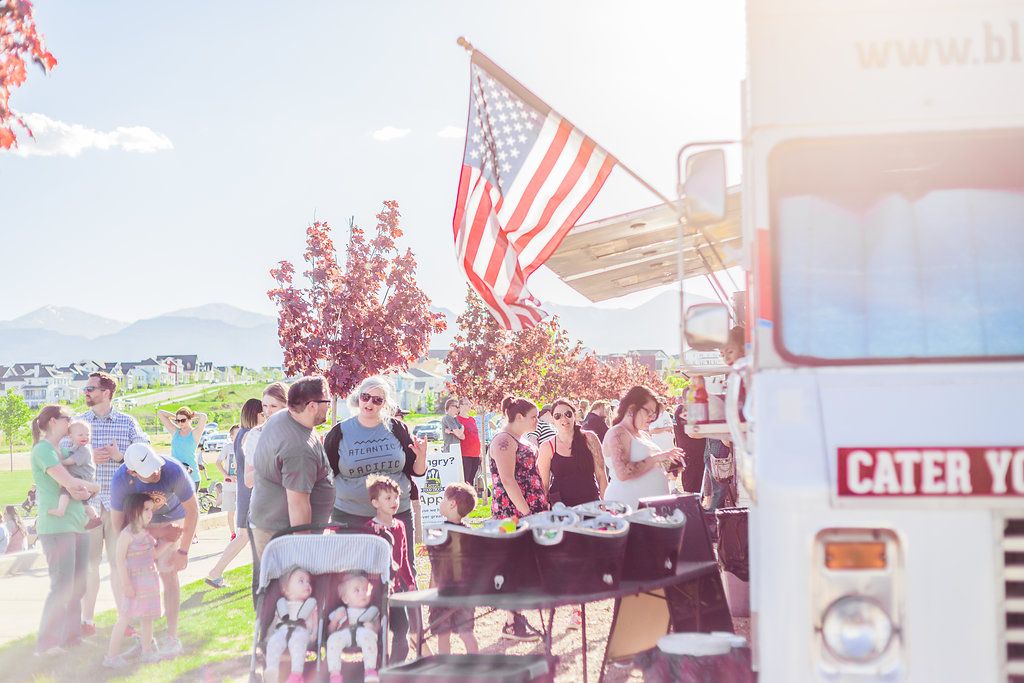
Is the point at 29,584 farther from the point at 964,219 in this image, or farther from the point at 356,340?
the point at 964,219

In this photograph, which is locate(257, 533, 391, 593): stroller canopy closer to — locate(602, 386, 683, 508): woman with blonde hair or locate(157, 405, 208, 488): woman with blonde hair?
locate(602, 386, 683, 508): woman with blonde hair

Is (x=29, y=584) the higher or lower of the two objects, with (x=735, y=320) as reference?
lower

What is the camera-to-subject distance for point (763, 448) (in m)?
3.16

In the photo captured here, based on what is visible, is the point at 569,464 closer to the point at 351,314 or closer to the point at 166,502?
the point at 166,502

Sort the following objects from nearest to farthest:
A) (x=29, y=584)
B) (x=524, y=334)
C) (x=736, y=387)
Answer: (x=736, y=387)
(x=29, y=584)
(x=524, y=334)

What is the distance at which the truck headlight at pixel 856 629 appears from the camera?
9.59ft

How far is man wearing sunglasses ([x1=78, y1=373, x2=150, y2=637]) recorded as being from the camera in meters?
7.74

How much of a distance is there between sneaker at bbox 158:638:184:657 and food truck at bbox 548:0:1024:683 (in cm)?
523

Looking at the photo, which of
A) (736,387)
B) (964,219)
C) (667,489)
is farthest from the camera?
(667,489)

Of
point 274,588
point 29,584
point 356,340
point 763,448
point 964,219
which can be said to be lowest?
point 29,584

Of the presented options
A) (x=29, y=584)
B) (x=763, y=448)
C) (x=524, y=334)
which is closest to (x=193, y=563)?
(x=29, y=584)

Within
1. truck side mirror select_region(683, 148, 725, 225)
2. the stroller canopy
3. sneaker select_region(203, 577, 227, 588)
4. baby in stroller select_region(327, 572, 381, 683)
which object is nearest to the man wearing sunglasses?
sneaker select_region(203, 577, 227, 588)

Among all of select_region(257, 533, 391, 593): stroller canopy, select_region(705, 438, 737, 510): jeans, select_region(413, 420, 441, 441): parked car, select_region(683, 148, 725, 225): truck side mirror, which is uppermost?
select_region(413, 420, 441, 441): parked car

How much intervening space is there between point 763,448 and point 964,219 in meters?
1.33
